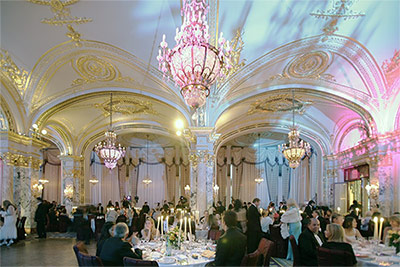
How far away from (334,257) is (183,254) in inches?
75.4

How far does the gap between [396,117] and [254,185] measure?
1035 cm

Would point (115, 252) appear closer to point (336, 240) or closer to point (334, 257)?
point (334, 257)

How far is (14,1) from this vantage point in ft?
20.7

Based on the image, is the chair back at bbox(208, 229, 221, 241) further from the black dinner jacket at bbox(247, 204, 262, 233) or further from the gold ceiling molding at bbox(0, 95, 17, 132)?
the gold ceiling molding at bbox(0, 95, 17, 132)

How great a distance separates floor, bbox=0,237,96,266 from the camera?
695 cm

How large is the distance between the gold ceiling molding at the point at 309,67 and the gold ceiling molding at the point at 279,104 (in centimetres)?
177

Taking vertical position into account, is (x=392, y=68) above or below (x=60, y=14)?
below

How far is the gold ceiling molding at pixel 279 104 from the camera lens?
11773mm

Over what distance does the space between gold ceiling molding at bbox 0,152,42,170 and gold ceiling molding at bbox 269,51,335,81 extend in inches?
300

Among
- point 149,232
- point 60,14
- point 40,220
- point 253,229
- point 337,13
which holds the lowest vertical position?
point 40,220

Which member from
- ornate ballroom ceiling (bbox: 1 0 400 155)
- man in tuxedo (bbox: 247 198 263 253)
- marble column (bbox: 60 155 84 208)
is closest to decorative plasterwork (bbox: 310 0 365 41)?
ornate ballroom ceiling (bbox: 1 0 400 155)

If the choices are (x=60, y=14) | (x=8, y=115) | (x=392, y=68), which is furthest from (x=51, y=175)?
(x=392, y=68)

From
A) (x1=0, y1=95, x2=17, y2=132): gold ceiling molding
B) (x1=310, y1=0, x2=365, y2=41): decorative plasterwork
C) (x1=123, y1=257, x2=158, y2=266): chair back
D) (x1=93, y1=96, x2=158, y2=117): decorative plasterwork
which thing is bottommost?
(x1=123, y1=257, x2=158, y2=266): chair back

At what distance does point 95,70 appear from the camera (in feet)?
30.4
